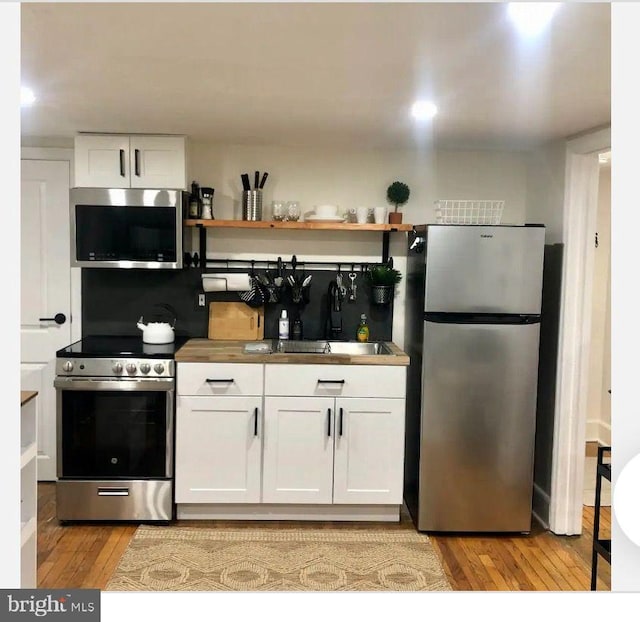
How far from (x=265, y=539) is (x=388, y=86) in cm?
203

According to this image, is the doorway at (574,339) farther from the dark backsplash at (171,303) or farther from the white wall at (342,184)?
the dark backsplash at (171,303)

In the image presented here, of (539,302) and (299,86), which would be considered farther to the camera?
(539,302)

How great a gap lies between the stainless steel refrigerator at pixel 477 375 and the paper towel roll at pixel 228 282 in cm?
94

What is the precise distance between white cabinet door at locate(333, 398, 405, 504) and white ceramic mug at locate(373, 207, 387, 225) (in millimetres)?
949

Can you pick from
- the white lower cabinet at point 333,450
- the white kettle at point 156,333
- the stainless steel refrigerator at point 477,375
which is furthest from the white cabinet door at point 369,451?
the white kettle at point 156,333

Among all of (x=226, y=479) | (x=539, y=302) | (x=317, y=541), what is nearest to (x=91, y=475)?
(x=226, y=479)

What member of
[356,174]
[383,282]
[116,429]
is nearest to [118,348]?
[116,429]

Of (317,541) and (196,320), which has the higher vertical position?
(196,320)

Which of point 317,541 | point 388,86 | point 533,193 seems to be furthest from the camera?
point 533,193

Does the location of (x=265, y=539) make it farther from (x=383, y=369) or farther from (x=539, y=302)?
(x=539, y=302)

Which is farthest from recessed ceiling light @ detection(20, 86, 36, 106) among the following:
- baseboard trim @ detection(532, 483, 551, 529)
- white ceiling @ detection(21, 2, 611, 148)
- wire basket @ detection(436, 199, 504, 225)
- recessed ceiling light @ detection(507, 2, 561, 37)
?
baseboard trim @ detection(532, 483, 551, 529)

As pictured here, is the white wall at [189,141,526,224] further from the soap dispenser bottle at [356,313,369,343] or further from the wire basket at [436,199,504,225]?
the soap dispenser bottle at [356,313,369,343]

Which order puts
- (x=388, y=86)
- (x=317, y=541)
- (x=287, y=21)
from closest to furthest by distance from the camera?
(x=287, y=21) < (x=388, y=86) < (x=317, y=541)

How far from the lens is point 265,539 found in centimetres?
291
